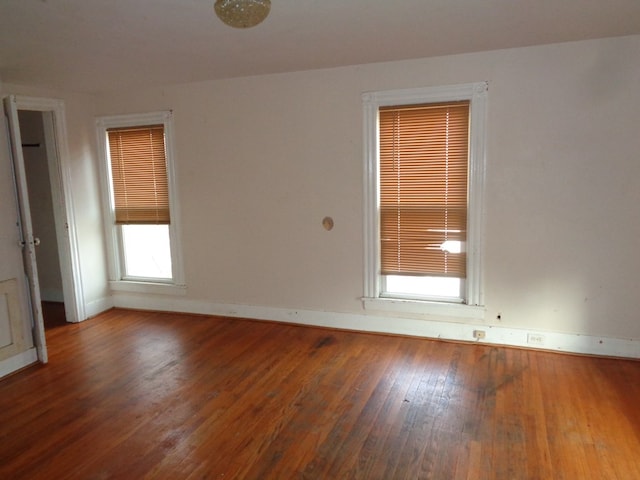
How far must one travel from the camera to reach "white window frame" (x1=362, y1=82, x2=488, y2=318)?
3.67 metres

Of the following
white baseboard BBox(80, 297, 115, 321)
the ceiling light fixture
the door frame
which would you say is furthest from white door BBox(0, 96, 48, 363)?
the ceiling light fixture

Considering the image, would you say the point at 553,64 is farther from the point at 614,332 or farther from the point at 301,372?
the point at 301,372

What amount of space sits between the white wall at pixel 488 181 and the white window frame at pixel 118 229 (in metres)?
0.12

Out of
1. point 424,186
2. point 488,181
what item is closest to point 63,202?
point 424,186

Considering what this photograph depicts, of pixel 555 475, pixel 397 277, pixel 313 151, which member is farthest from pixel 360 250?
pixel 555 475

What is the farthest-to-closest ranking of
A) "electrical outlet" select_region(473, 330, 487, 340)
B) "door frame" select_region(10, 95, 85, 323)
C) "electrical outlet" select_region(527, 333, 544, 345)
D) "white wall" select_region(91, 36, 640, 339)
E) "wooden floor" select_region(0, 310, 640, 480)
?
"door frame" select_region(10, 95, 85, 323) → "electrical outlet" select_region(473, 330, 487, 340) → "electrical outlet" select_region(527, 333, 544, 345) → "white wall" select_region(91, 36, 640, 339) → "wooden floor" select_region(0, 310, 640, 480)

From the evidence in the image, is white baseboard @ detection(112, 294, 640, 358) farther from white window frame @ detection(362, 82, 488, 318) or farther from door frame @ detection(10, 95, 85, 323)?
door frame @ detection(10, 95, 85, 323)

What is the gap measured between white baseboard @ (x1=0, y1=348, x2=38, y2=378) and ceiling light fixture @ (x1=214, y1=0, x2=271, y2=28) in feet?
10.9

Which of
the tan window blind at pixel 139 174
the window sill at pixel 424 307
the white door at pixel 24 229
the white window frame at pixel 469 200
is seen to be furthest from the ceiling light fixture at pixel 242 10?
the tan window blind at pixel 139 174

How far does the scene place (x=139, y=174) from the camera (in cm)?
500

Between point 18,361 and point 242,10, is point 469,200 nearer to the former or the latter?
point 242,10

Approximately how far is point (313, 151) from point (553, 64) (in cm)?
213

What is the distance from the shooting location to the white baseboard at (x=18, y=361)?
141 inches

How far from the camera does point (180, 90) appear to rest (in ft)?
15.2
